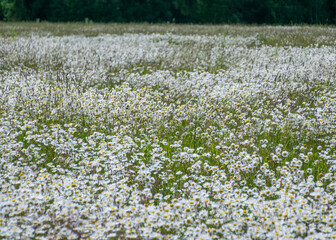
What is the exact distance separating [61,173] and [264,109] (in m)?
3.83

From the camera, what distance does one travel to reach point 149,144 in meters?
5.22

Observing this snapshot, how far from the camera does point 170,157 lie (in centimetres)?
493

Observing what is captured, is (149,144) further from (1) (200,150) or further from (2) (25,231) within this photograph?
(2) (25,231)

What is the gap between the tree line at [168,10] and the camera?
149 ft

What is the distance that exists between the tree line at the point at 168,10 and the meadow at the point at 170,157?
125 ft

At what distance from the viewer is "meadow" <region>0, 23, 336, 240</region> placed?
10.7ft

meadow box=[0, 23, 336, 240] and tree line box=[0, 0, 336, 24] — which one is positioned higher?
tree line box=[0, 0, 336, 24]

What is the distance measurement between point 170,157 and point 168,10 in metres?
49.0

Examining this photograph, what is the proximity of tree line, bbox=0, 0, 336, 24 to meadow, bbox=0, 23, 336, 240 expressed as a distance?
3809cm

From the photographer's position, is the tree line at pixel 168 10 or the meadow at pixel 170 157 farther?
the tree line at pixel 168 10

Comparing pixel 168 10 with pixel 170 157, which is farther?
pixel 168 10

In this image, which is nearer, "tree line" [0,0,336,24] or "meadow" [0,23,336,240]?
"meadow" [0,23,336,240]

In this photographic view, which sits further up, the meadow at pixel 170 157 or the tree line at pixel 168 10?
the tree line at pixel 168 10

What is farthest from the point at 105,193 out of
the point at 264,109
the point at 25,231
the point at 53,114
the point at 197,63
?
the point at 197,63
